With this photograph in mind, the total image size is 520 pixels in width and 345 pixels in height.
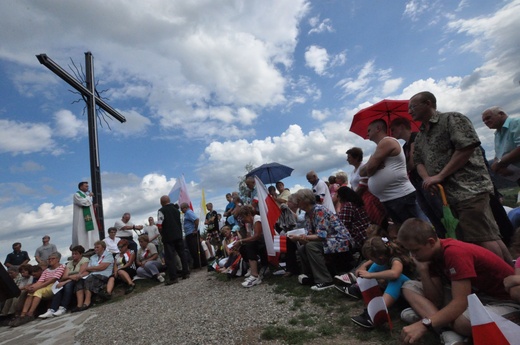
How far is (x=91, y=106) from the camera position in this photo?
1255cm

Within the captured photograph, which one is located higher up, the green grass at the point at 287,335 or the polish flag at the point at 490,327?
the polish flag at the point at 490,327

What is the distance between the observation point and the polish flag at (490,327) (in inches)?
79.3

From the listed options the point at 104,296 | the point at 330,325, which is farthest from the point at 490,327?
the point at 104,296

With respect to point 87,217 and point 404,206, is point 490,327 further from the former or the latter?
point 87,217

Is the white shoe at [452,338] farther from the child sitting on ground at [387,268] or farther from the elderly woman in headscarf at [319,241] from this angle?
the elderly woman in headscarf at [319,241]

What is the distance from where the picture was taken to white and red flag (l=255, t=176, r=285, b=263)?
20.3 feet

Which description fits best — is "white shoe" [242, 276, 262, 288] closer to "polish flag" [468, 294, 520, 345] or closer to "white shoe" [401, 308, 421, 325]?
"white shoe" [401, 308, 421, 325]

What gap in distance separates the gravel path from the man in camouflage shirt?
231 cm

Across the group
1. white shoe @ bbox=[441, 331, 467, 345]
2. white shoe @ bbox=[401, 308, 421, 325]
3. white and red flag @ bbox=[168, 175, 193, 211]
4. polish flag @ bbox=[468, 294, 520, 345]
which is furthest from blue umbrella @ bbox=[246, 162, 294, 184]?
polish flag @ bbox=[468, 294, 520, 345]

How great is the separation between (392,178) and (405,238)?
60.1 inches

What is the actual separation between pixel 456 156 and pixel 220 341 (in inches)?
125

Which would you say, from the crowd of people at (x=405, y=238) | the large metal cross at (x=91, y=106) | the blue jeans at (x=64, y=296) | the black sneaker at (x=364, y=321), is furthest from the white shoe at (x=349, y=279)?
the large metal cross at (x=91, y=106)

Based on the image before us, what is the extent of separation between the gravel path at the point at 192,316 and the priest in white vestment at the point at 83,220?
12.4ft

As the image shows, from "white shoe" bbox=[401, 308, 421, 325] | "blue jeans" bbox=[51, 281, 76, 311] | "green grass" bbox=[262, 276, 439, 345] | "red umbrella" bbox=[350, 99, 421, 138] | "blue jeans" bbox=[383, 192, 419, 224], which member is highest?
"red umbrella" bbox=[350, 99, 421, 138]
